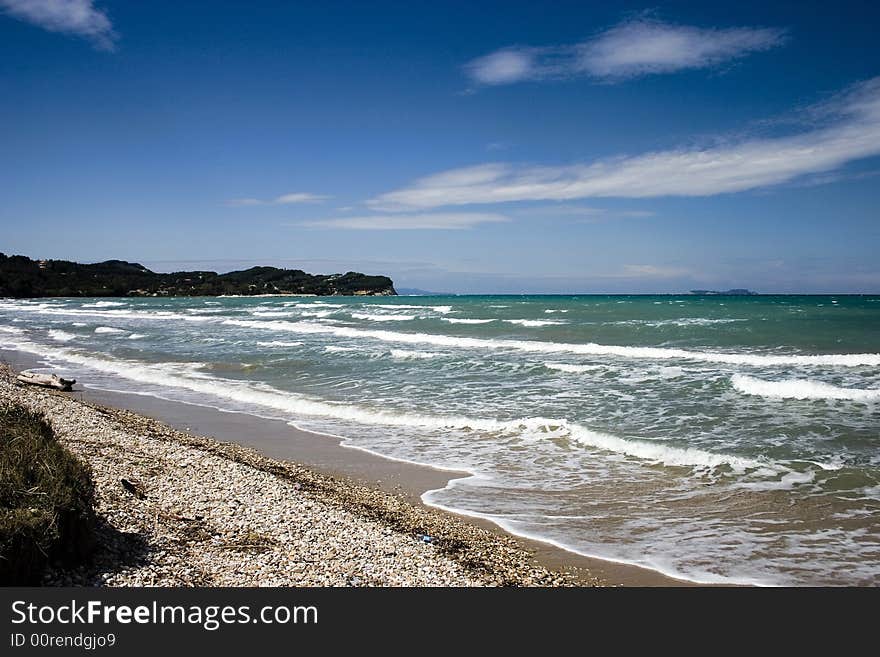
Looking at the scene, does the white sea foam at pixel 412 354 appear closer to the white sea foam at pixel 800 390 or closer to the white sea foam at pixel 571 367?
the white sea foam at pixel 571 367

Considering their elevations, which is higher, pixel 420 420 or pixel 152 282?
pixel 152 282

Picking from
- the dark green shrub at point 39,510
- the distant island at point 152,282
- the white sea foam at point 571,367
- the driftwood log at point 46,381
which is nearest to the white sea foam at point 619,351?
the white sea foam at point 571,367

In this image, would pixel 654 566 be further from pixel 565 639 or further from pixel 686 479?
pixel 686 479

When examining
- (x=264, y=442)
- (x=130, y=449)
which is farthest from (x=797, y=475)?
(x=130, y=449)

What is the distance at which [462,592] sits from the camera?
4.15 m

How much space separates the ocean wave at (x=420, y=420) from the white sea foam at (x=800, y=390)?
21.6 feet

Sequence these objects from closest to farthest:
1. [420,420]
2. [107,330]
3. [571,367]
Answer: [420,420] → [571,367] → [107,330]

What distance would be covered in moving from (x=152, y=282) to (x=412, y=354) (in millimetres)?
136852

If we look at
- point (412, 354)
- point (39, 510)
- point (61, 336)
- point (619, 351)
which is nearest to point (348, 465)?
point (39, 510)

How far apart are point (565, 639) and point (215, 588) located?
2586 mm

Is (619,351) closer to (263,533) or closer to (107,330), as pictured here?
(263,533)

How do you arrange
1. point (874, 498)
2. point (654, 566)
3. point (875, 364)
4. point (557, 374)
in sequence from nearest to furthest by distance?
1. point (654, 566)
2. point (874, 498)
3. point (557, 374)
4. point (875, 364)

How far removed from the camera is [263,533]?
18.1ft

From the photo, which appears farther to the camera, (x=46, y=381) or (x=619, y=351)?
(x=619, y=351)
